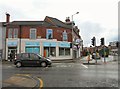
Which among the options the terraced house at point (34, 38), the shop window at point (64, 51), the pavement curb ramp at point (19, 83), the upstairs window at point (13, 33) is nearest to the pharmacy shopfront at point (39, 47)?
the terraced house at point (34, 38)

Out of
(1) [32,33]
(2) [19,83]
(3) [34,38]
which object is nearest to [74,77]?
(2) [19,83]

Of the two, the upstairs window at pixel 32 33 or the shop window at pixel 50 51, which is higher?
the upstairs window at pixel 32 33

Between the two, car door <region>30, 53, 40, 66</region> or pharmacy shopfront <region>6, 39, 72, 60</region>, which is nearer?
car door <region>30, 53, 40, 66</region>

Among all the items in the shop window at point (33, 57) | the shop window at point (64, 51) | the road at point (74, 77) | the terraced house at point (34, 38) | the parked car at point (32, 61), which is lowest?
the road at point (74, 77)

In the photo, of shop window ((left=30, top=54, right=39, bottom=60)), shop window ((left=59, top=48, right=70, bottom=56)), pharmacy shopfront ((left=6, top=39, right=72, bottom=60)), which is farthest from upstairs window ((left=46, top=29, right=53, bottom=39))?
shop window ((left=30, top=54, right=39, bottom=60))

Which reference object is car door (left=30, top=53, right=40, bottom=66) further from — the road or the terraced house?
the terraced house

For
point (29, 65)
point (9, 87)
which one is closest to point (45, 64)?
point (29, 65)

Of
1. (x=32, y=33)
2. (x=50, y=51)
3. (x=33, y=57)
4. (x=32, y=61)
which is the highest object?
(x=32, y=33)

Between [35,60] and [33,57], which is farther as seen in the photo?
[33,57]

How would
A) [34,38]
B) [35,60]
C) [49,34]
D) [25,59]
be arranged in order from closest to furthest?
[35,60]
[25,59]
[34,38]
[49,34]

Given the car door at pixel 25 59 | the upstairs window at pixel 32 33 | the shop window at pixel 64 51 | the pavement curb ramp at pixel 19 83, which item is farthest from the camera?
the shop window at pixel 64 51

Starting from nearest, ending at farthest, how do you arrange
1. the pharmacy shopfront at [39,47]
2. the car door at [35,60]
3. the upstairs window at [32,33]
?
the car door at [35,60] → the pharmacy shopfront at [39,47] → the upstairs window at [32,33]

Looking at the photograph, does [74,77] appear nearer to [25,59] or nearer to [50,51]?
[25,59]

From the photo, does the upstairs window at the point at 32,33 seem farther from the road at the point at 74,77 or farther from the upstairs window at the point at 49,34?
the road at the point at 74,77
